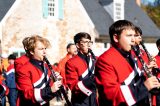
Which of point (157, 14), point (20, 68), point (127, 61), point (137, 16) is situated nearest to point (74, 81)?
point (20, 68)

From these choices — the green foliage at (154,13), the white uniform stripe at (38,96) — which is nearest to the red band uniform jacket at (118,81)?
the white uniform stripe at (38,96)

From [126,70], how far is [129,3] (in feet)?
107

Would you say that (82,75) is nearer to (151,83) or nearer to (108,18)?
(151,83)

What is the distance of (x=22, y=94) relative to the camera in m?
8.35

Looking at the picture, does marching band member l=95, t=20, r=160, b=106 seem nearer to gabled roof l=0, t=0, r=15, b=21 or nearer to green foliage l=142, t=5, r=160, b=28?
gabled roof l=0, t=0, r=15, b=21

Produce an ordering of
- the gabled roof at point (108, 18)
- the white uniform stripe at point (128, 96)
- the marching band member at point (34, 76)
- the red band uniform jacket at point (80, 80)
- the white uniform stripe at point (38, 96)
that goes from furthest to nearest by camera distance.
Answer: the gabled roof at point (108, 18) → the red band uniform jacket at point (80, 80) → the marching band member at point (34, 76) → the white uniform stripe at point (38, 96) → the white uniform stripe at point (128, 96)

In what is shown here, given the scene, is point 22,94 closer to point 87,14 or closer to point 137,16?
point 87,14

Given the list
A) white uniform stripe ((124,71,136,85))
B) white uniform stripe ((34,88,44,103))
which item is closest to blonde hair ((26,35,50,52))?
white uniform stripe ((34,88,44,103))

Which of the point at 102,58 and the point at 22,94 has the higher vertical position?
the point at 102,58

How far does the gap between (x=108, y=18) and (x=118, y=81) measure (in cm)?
2829

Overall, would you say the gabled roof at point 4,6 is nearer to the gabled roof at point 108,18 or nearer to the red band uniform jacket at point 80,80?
the gabled roof at point 108,18

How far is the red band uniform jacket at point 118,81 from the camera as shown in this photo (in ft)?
21.4

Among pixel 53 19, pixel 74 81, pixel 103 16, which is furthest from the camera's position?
pixel 103 16

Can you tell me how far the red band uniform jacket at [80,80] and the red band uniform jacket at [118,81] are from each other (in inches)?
82.7
